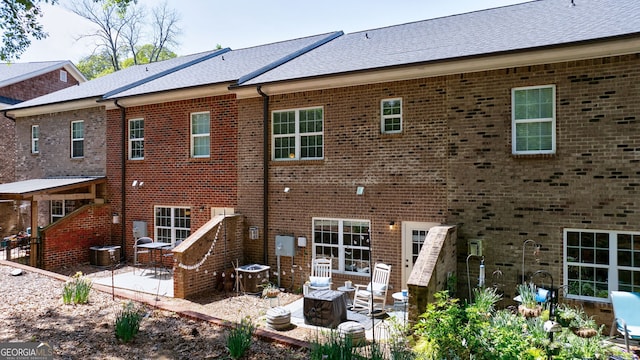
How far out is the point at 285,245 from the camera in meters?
11.7

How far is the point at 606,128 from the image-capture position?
8375 millimetres

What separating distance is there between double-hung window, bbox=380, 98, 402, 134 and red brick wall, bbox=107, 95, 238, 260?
4.91 m

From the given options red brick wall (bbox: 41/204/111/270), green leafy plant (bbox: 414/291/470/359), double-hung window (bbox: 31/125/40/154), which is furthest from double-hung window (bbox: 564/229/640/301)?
double-hung window (bbox: 31/125/40/154)

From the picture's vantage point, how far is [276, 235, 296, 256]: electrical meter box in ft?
38.3

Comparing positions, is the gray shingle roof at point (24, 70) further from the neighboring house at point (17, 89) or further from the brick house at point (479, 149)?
the brick house at point (479, 149)

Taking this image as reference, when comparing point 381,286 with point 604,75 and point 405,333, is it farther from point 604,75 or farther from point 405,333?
point 604,75

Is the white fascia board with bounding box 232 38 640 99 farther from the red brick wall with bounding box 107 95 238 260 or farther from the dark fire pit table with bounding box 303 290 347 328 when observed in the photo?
the dark fire pit table with bounding box 303 290 347 328

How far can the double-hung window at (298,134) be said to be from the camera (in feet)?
38.5

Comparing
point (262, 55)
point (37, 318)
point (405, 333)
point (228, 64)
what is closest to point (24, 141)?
point (228, 64)

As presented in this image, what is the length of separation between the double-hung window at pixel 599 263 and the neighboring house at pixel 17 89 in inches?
825

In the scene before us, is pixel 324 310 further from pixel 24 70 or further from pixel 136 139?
pixel 24 70

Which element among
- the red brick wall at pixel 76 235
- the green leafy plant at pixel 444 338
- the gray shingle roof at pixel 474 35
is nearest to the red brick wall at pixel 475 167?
the gray shingle roof at pixel 474 35

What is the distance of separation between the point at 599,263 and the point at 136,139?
1487cm

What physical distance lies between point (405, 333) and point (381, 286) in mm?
3067
